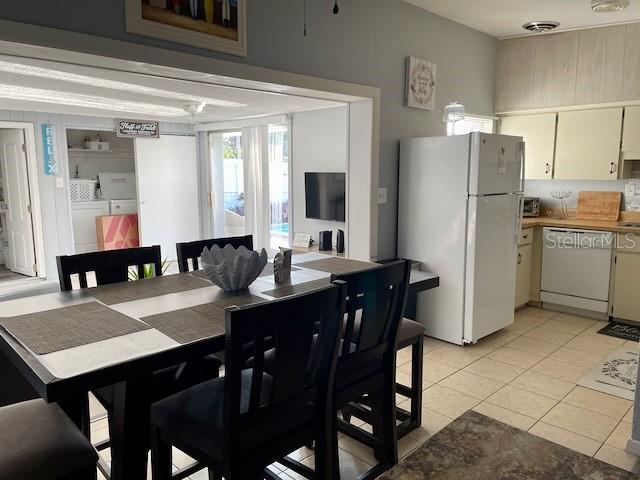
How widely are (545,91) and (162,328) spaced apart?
4597 mm

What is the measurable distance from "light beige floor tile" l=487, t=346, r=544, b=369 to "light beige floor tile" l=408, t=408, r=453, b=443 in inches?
41.8

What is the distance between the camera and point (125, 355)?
4.70ft

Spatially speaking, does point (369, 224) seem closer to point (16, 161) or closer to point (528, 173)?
point (528, 173)

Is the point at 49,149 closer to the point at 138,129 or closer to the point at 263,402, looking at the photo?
the point at 138,129

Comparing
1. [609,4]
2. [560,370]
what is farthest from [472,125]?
[560,370]

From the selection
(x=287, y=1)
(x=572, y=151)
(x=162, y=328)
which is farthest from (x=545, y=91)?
(x=162, y=328)

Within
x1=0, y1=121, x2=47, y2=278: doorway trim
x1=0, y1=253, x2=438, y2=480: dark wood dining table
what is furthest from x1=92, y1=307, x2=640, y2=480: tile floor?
x1=0, y1=121, x2=47, y2=278: doorway trim

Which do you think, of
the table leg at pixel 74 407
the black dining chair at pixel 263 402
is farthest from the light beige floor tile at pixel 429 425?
the table leg at pixel 74 407

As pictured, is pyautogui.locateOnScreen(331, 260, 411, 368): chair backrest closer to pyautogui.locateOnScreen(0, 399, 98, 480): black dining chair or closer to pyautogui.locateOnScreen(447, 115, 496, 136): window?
pyautogui.locateOnScreen(0, 399, 98, 480): black dining chair

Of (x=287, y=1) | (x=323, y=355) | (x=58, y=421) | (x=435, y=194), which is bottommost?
(x=58, y=421)

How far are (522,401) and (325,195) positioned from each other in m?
2.86

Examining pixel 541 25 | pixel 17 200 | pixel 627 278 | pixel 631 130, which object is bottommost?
pixel 627 278

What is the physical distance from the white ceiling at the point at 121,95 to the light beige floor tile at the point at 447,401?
2.25 m

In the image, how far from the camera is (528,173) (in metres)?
5.09
